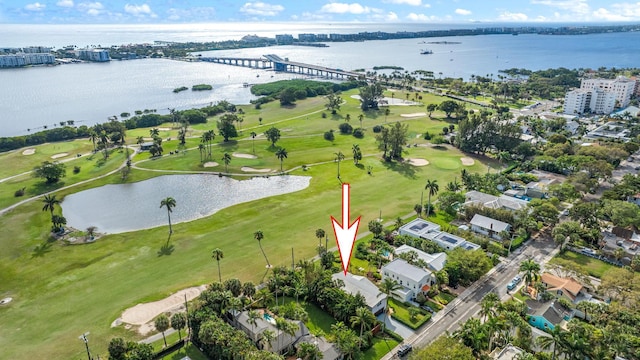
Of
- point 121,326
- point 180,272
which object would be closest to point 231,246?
point 180,272

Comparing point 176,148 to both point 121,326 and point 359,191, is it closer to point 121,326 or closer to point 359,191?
point 359,191

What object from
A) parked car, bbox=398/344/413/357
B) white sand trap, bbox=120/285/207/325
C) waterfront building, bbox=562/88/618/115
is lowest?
parked car, bbox=398/344/413/357

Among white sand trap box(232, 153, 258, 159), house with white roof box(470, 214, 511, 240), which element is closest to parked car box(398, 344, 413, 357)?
house with white roof box(470, 214, 511, 240)

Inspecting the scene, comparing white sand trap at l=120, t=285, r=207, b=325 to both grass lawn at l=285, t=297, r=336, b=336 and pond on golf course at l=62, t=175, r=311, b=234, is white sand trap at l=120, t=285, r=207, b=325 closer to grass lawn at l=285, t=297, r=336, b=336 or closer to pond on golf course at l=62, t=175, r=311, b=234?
grass lawn at l=285, t=297, r=336, b=336

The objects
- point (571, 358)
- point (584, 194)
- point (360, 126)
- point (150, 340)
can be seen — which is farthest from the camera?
point (360, 126)

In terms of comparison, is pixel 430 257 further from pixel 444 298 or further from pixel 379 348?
pixel 379 348

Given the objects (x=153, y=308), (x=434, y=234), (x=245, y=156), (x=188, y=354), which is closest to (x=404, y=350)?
(x=188, y=354)

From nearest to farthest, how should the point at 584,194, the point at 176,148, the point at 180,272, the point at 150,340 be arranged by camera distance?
the point at 150,340
the point at 180,272
the point at 584,194
the point at 176,148
